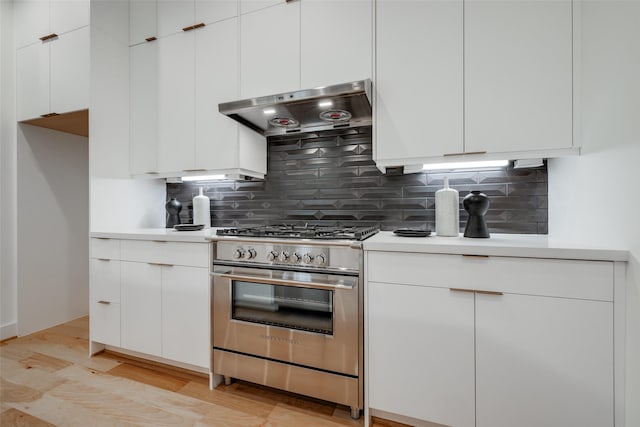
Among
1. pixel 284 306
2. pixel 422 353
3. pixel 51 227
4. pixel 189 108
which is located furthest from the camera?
pixel 51 227

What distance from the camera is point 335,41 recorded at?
1.78m

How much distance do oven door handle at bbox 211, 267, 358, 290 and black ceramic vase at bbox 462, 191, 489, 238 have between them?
0.72m

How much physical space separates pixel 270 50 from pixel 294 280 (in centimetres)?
152

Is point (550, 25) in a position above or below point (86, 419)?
above

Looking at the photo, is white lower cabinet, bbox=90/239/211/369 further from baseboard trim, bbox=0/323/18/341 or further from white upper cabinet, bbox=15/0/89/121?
white upper cabinet, bbox=15/0/89/121

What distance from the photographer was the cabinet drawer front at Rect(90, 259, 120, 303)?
2061 millimetres

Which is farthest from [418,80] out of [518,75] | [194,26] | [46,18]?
[46,18]

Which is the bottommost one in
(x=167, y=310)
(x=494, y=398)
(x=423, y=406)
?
(x=423, y=406)

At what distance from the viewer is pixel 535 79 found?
4.71ft

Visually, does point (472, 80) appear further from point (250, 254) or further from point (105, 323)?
point (105, 323)

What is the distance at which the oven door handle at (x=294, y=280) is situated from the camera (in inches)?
58.1

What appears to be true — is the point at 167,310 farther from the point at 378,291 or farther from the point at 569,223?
the point at 569,223

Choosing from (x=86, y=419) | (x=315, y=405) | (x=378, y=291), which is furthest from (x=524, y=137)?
(x=86, y=419)

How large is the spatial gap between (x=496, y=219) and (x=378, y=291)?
0.97 metres
